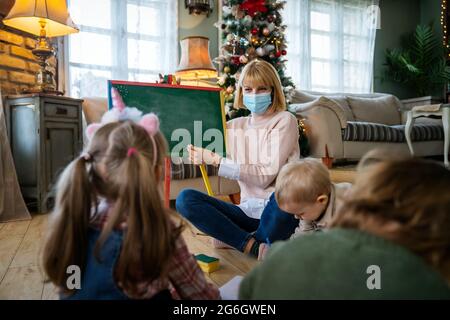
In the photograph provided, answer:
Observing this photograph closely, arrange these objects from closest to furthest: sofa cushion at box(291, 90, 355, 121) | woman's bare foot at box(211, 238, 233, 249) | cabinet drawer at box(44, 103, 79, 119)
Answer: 1. woman's bare foot at box(211, 238, 233, 249)
2. cabinet drawer at box(44, 103, 79, 119)
3. sofa cushion at box(291, 90, 355, 121)

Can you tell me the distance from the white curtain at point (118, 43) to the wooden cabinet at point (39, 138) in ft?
3.75

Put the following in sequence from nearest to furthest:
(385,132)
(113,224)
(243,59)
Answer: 1. (113,224)
2. (243,59)
3. (385,132)

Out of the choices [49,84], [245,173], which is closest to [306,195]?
[245,173]

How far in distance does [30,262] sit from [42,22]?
183 cm

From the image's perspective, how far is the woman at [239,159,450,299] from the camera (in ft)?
1.82

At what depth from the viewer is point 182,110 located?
6.12ft

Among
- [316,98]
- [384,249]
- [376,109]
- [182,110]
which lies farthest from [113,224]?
[376,109]

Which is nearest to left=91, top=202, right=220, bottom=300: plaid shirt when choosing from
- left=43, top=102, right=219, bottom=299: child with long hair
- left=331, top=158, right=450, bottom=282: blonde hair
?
left=43, top=102, right=219, bottom=299: child with long hair

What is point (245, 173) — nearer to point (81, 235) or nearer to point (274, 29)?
point (81, 235)

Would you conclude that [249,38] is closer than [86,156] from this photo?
No

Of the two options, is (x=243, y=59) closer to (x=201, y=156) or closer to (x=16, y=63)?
(x=16, y=63)

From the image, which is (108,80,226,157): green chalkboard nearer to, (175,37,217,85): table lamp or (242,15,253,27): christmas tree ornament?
(175,37,217,85): table lamp

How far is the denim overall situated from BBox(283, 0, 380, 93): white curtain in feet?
15.4

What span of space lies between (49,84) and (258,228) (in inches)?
81.2
